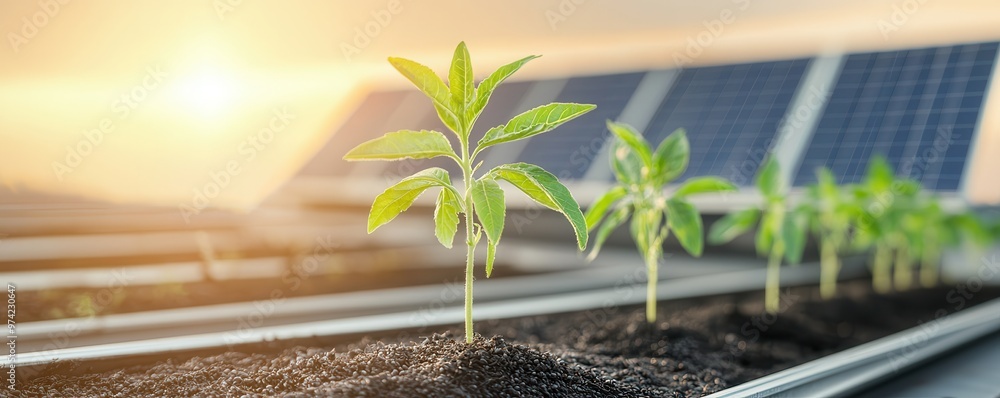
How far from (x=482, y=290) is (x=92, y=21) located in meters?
1.47

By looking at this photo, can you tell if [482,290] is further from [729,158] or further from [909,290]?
[729,158]

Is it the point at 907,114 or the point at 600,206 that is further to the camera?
the point at 907,114


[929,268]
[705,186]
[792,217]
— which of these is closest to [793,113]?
[929,268]

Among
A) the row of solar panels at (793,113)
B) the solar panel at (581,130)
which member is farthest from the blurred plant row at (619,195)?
the solar panel at (581,130)

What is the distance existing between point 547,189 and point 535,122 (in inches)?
4.5

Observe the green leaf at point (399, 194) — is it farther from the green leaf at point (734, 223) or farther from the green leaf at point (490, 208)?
the green leaf at point (734, 223)

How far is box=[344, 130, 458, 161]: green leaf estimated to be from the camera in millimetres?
1094

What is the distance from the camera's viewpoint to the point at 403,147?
1156 mm

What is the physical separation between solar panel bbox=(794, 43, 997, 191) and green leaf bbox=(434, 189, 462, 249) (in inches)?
132

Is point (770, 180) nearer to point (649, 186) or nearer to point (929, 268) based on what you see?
point (649, 186)

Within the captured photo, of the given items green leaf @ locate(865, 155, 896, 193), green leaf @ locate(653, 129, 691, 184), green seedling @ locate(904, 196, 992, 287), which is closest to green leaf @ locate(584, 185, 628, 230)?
green leaf @ locate(653, 129, 691, 184)

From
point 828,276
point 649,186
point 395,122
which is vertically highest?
point 395,122

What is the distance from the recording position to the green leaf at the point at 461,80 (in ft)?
4.06

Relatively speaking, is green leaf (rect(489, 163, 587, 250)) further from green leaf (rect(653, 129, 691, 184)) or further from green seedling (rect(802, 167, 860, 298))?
green seedling (rect(802, 167, 860, 298))
